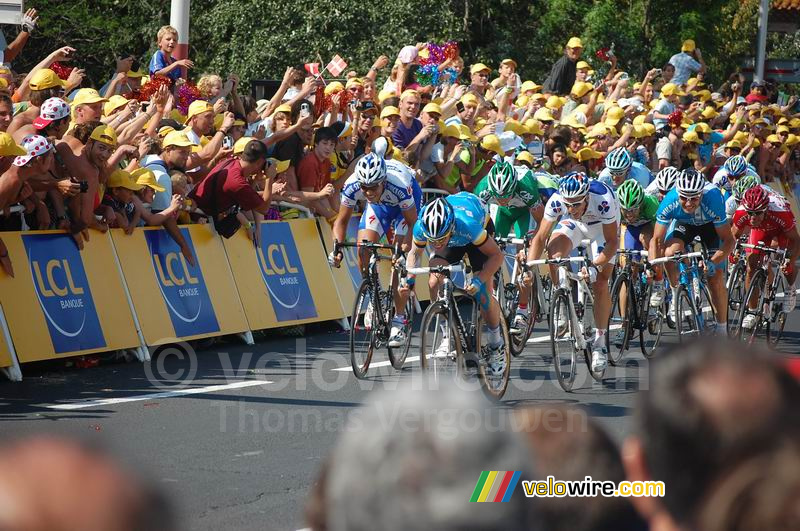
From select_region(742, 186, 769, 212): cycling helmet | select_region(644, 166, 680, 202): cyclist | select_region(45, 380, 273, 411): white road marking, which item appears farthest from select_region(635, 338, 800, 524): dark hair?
select_region(742, 186, 769, 212): cycling helmet

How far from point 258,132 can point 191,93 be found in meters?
0.91

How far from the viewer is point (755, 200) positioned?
42.6 ft

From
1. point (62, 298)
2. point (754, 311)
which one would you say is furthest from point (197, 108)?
point (754, 311)

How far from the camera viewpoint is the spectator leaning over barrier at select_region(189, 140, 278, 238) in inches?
475

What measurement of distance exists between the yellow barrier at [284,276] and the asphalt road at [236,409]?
39 centimetres

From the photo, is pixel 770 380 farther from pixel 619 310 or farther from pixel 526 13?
pixel 526 13


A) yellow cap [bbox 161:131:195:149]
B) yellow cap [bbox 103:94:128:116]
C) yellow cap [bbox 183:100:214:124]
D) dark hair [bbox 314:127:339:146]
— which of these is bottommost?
dark hair [bbox 314:127:339:146]

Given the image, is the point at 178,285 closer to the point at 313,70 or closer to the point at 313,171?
the point at 313,171

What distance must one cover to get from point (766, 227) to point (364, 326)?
5.18 metres

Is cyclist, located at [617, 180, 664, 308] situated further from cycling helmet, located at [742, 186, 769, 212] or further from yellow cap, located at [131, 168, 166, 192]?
yellow cap, located at [131, 168, 166, 192]

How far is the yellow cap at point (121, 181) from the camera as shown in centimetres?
1095

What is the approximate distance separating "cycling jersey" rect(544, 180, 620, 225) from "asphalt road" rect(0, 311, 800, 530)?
4.65 feet

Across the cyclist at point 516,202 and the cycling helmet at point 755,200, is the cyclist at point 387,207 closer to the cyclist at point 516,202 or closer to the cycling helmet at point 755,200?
the cyclist at point 516,202

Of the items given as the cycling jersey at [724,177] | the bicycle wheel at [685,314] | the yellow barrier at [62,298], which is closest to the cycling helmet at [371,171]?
the yellow barrier at [62,298]
